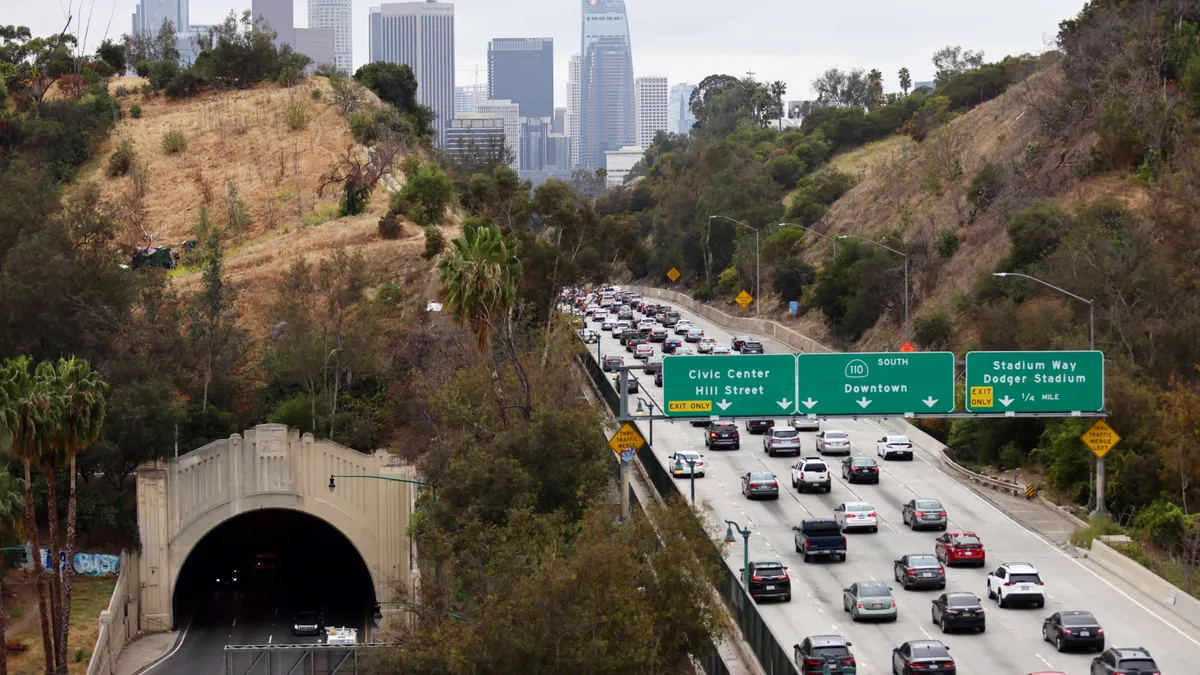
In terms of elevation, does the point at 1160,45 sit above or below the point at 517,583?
above

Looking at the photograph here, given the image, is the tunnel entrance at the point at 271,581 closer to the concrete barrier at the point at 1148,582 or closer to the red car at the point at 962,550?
the red car at the point at 962,550

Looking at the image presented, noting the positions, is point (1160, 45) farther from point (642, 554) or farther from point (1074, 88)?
point (642, 554)

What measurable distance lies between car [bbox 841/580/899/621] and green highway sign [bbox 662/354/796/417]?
22.6ft

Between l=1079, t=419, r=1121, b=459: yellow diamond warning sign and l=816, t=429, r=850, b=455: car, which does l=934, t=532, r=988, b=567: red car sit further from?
l=816, t=429, r=850, b=455: car

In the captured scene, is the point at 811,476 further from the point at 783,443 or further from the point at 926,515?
the point at 783,443

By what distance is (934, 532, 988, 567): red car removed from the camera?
47.7 meters

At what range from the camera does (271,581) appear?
69.1 metres

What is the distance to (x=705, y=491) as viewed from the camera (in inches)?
2296

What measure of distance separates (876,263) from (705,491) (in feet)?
129

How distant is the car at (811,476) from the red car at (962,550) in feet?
31.8

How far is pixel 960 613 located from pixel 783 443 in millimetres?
25484

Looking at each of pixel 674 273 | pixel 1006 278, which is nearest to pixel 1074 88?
pixel 1006 278

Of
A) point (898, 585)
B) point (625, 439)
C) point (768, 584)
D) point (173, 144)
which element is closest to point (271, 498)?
point (625, 439)

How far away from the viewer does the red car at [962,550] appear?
4766cm
